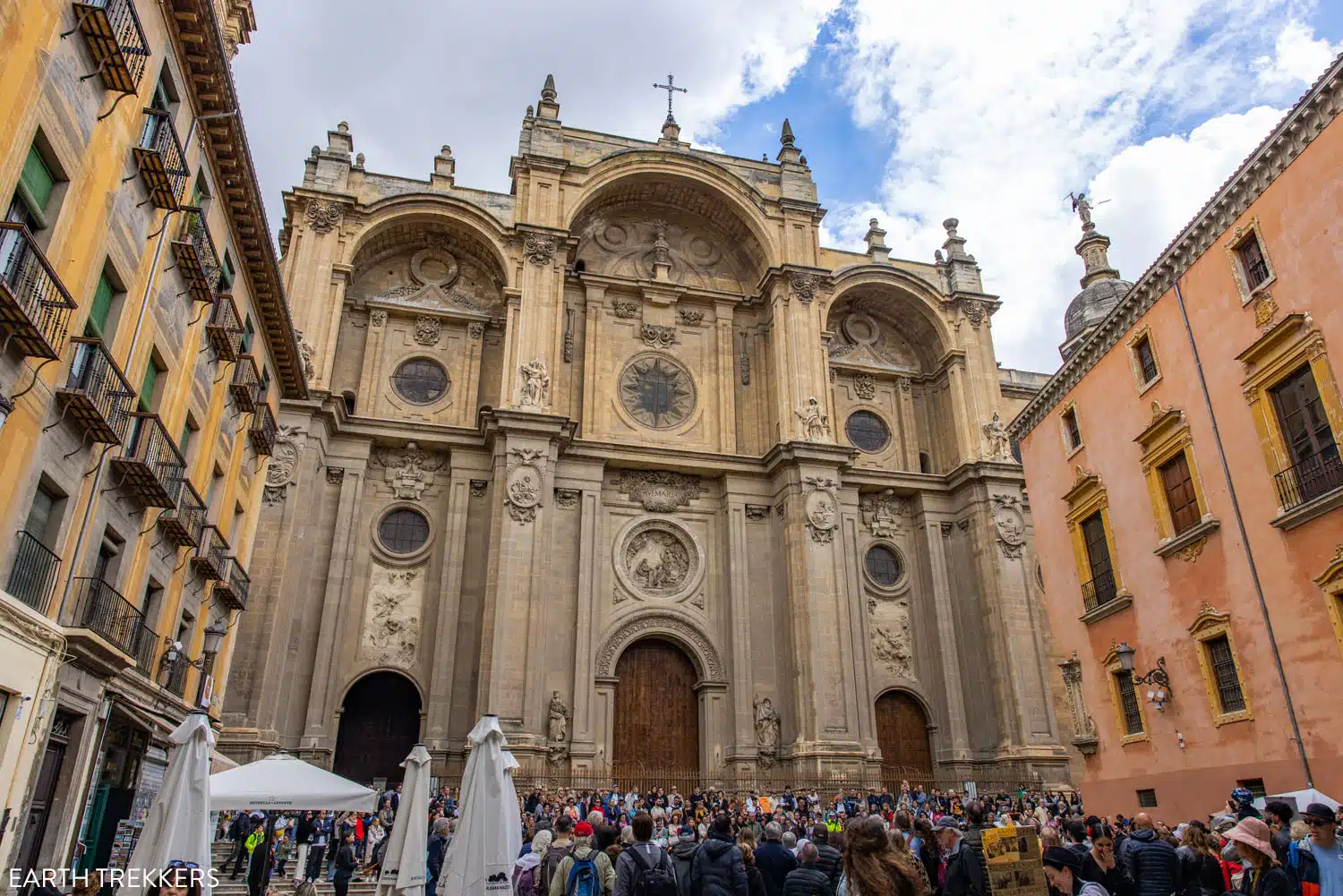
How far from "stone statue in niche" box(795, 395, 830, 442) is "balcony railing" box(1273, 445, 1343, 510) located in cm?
1452

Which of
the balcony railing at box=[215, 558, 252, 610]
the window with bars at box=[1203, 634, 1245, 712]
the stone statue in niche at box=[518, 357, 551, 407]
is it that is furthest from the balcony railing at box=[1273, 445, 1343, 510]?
the balcony railing at box=[215, 558, 252, 610]

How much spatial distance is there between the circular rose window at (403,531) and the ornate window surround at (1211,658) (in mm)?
19541

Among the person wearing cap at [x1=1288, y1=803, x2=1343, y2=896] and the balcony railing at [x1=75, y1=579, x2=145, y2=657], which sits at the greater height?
the balcony railing at [x1=75, y1=579, x2=145, y2=657]

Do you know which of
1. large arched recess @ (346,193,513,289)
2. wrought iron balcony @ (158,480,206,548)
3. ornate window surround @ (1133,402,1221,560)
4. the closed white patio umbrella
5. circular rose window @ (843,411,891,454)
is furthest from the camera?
circular rose window @ (843,411,891,454)

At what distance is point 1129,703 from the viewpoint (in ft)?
62.7

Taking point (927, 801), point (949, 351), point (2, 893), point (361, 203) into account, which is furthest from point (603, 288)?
point (2, 893)

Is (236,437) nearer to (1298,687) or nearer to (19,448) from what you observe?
(19,448)

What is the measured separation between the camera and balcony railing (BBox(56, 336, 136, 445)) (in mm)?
11203

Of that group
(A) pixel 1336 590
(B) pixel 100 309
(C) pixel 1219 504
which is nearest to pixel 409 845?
(B) pixel 100 309

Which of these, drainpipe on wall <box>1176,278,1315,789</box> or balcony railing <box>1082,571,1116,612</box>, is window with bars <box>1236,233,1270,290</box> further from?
balcony railing <box>1082,571,1116,612</box>

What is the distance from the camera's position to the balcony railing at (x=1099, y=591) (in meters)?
20.1

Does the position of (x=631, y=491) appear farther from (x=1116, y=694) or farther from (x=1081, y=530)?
(x=1116, y=694)

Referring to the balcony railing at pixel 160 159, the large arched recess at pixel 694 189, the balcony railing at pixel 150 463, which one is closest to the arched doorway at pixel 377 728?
the balcony railing at pixel 150 463

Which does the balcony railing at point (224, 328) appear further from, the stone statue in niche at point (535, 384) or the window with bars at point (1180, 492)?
the window with bars at point (1180, 492)
